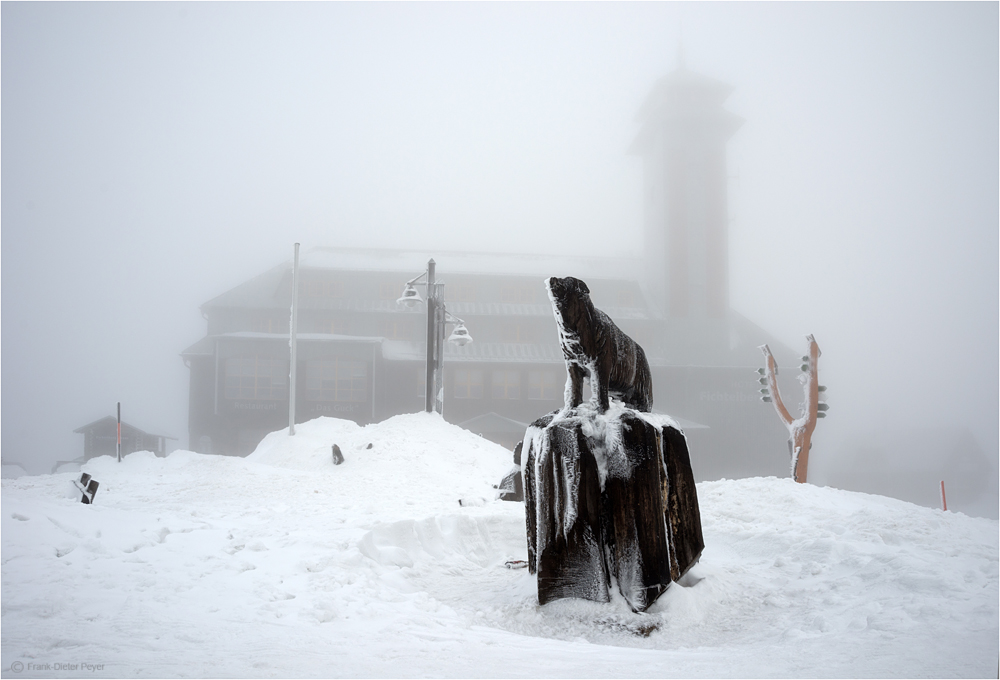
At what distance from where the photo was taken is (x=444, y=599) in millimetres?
3709

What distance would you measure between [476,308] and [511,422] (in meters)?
5.34

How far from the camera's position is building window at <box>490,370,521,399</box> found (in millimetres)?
21625

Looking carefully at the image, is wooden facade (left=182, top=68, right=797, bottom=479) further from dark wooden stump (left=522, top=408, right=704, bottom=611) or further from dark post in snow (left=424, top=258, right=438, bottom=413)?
dark wooden stump (left=522, top=408, right=704, bottom=611)

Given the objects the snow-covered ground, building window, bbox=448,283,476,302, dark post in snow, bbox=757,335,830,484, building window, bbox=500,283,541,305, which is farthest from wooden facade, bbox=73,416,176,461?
dark post in snow, bbox=757,335,830,484

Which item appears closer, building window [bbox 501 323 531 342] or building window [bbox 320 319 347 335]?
building window [bbox 320 319 347 335]

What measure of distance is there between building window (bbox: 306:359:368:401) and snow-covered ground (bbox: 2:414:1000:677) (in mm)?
14684

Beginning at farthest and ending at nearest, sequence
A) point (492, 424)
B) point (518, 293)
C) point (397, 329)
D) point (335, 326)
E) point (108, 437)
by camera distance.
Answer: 1. point (518, 293)
2. point (397, 329)
3. point (335, 326)
4. point (492, 424)
5. point (108, 437)

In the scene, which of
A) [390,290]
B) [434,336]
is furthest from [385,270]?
[434,336]

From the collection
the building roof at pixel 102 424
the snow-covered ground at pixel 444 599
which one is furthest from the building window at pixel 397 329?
the snow-covered ground at pixel 444 599

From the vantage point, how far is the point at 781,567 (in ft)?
14.6

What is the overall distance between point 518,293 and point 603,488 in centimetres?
2087

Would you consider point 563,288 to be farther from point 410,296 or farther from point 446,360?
point 446,360

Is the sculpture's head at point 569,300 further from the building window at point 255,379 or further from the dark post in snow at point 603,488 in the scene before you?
the building window at point 255,379

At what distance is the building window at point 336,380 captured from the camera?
2077cm
